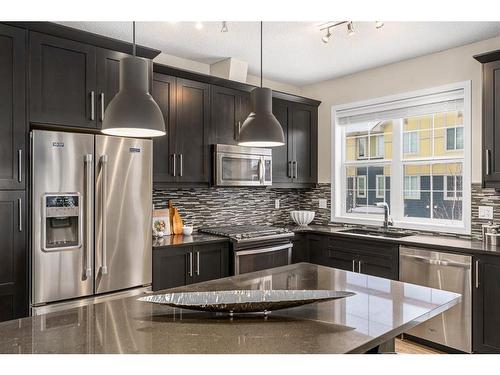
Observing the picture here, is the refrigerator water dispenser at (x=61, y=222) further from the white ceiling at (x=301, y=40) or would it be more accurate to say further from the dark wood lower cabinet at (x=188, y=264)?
the white ceiling at (x=301, y=40)

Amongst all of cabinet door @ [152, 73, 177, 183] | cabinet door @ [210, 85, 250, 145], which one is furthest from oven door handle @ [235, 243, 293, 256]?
cabinet door @ [210, 85, 250, 145]

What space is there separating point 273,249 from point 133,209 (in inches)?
59.2

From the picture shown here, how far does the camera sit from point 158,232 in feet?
11.7

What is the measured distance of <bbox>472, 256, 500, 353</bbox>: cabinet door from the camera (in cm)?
287

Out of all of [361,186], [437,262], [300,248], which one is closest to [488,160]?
[437,262]

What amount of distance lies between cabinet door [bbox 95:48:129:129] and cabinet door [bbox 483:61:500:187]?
300cm

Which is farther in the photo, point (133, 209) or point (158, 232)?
point (158, 232)

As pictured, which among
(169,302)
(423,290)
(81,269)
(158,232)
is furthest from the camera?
(158,232)

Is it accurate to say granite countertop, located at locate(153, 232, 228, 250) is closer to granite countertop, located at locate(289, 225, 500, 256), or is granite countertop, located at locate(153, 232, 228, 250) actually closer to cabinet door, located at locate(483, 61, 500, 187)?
granite countertop, located at locate(289, 225, 500, 256)

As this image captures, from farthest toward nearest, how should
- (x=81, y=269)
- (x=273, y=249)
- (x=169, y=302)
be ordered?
(x=273, y=249)
(x=81, y=269)
(x=169, y=302)

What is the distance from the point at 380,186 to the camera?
172 inches

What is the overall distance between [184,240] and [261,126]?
1.63 m
